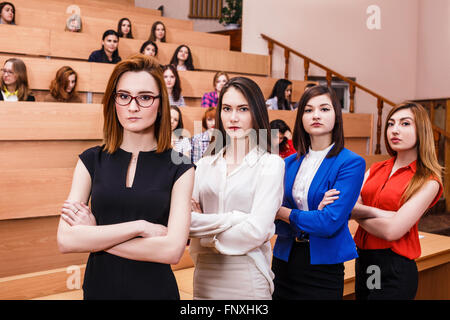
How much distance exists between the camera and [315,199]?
0.95 meters

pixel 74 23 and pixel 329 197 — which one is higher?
pixel 74 23

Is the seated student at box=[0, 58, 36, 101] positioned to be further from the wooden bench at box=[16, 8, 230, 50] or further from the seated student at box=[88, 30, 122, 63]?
the wooden bench at box=[16, 8, 230, 50]

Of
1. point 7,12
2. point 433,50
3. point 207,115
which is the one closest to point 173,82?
point 207,115

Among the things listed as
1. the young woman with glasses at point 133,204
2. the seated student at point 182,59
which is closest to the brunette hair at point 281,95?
the seated student at point 182,59

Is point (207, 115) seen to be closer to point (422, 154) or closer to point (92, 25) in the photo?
point (422, 154)

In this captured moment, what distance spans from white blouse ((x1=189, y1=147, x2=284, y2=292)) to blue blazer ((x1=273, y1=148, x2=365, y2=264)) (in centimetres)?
11

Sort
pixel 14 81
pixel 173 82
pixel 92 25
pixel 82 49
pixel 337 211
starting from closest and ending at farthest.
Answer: pixel 337 211 → pixel 14 81 → pixel 173 82 → pixel 82 49 → pixel 92 25

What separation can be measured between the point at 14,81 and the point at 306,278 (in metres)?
1.93

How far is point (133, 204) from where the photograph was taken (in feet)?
2.31

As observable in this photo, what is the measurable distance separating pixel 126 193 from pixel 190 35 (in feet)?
10.6

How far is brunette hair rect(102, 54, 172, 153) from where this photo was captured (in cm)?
72

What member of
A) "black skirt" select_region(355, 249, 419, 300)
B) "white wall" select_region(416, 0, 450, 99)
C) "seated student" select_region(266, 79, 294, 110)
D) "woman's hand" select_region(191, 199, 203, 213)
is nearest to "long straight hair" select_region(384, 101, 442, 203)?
"black skirt" select_region(355, 249, 419, 300)

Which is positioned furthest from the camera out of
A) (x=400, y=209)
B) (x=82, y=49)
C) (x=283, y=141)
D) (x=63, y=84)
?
(x=82, y=49)

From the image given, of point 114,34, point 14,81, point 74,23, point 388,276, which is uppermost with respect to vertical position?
point 74,23
